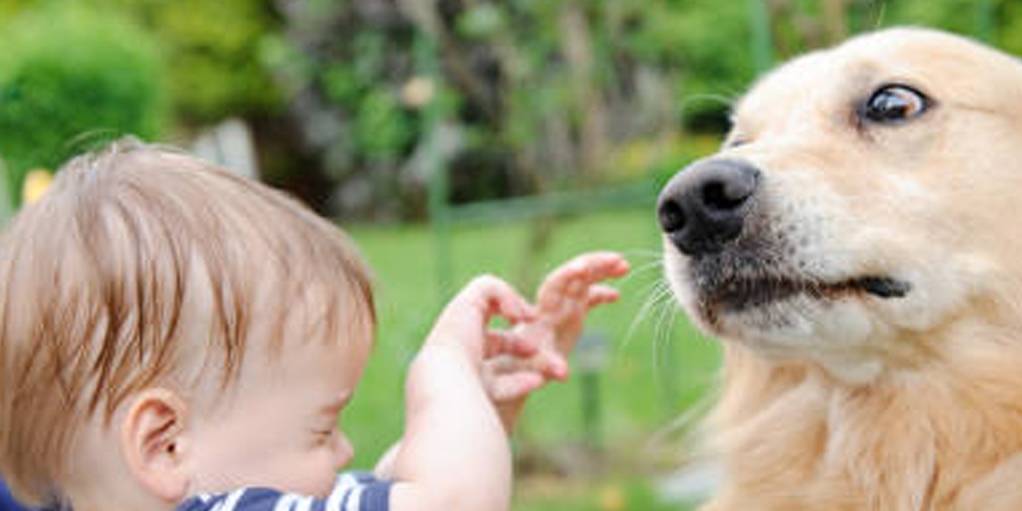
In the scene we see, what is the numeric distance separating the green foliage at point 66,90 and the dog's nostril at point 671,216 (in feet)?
7.98

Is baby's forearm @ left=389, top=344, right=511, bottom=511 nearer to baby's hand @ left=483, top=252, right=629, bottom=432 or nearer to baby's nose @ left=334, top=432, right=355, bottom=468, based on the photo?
baby's nose @ left=334, top=432, right=355, bottom=468

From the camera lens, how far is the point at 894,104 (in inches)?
106

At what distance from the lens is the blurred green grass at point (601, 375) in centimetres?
580

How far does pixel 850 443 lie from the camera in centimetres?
259

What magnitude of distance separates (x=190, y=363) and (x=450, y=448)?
1.29ft

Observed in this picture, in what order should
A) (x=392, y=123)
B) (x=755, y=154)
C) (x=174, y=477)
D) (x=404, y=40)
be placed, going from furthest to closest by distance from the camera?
(x=404, y=40) < (x=392, y=123) < (x=755, y=154) < (x=174, y=477)

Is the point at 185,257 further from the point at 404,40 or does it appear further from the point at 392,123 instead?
the point at 404,40

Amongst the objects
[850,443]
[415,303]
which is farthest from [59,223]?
[415,303]

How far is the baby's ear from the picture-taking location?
1975 mm

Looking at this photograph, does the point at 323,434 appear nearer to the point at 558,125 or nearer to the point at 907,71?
the point at 907,71

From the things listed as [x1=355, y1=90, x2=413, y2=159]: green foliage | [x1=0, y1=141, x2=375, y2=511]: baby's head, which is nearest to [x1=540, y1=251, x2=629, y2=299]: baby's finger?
[x1=0, y1=141, x2=375, y2=511]: baby's head

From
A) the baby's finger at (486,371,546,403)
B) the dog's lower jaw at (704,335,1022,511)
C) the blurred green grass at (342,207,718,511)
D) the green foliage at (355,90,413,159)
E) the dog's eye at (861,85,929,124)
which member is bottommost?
the blurred green grass at (342,207,718,511)

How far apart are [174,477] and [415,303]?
9.72m

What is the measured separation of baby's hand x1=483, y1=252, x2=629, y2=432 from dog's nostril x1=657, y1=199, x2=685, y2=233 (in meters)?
0.10
